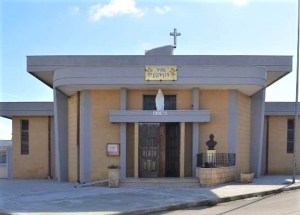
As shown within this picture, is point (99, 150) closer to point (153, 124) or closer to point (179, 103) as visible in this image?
point (153, 124)

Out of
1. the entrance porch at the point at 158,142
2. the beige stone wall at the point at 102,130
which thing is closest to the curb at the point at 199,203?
the entrance porch at the point at 158,142

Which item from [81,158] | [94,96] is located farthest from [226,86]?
[81,158]

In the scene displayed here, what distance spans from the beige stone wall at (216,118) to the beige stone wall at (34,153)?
10296mm

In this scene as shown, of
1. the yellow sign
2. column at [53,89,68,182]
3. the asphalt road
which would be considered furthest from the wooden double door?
the asphalt road

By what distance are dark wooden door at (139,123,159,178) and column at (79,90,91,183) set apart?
2.43 metres

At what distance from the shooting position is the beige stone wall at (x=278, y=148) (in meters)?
21.5

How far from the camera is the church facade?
15.9 m

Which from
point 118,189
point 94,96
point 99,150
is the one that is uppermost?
point 94,96

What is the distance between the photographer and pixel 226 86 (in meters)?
16.2

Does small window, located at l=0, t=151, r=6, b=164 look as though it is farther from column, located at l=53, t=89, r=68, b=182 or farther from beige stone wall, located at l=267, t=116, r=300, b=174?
beige stone wall, located at l=267, t=116, r=300, b=174

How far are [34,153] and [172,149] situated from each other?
373 inches

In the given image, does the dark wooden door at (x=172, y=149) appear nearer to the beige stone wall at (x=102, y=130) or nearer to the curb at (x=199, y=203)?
the beige stone wall at (x=102, y=130)

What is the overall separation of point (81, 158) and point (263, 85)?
9.22m

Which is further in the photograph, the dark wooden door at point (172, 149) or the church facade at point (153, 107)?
the dark wooden door at point (172, 149)
